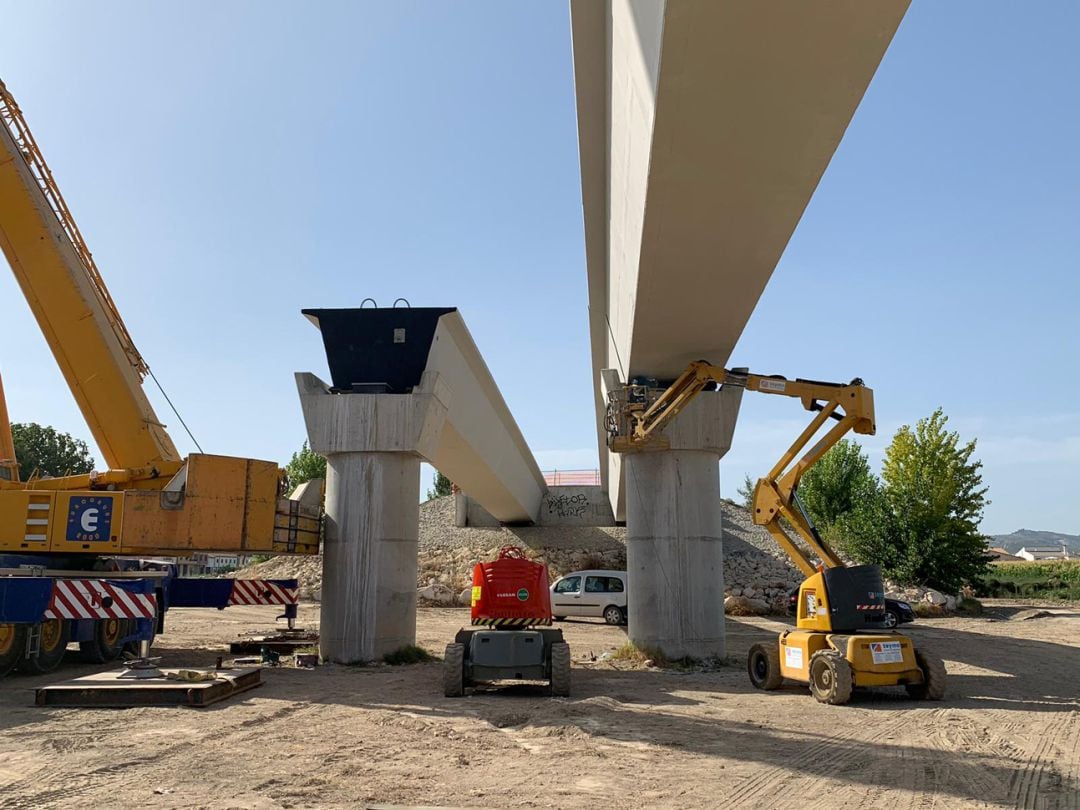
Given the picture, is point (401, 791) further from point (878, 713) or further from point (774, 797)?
point (878, 713)

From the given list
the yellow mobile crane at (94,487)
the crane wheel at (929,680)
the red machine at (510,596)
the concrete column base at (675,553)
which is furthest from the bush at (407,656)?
the crane wheel at (929,680)

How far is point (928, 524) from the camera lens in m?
32.2

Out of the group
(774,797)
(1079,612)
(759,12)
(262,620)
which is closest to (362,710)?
(774,797)

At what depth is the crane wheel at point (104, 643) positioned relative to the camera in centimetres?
1357

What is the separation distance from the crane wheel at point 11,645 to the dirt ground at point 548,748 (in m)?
0.47

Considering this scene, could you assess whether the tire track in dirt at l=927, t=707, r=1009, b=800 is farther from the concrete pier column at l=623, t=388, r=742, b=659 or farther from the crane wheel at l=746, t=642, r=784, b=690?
the concrete pier column at l=623, t=388, r=742, b=659

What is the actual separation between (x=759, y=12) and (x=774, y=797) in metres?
5.33

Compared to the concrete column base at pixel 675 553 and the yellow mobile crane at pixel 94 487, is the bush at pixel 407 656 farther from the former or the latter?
the concrete column base at pixel 675 553

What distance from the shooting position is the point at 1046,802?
5.69m

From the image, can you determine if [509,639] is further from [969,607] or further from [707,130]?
[969,607]

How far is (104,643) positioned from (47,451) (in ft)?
153

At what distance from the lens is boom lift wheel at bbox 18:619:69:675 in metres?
12.1

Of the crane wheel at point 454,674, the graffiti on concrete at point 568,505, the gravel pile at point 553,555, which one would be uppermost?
the graffiti on concrete at point 568,505

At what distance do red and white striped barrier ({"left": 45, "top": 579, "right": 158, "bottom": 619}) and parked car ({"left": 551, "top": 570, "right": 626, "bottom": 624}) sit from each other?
515 inches
